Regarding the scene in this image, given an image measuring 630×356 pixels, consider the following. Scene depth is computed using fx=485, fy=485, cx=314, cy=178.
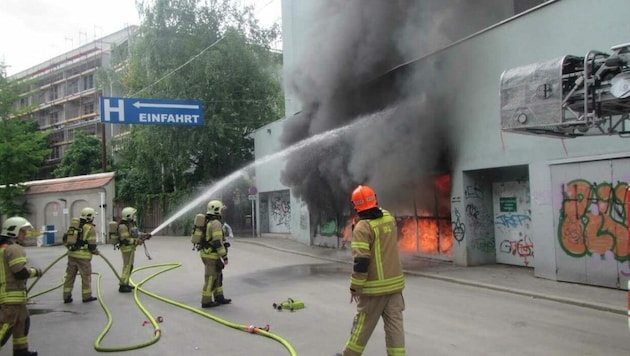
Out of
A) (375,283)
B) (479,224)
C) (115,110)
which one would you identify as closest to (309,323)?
(375,283)

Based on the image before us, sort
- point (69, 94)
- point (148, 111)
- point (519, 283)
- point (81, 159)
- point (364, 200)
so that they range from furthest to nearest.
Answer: point (69, 94), point (81, 159), point (148, 111), point (519, 283), point (364, 200)

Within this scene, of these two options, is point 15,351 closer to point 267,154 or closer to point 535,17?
point 535,17

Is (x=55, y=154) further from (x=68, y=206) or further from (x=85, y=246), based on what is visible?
(x=85, y=246)

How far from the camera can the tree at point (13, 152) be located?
79.4 feet

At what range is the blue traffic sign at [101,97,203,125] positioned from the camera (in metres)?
11.1

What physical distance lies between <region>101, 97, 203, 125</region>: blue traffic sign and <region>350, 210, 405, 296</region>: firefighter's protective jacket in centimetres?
844

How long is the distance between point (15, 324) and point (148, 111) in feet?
23.0

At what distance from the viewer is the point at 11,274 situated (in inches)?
203

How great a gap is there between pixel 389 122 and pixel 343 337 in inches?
287

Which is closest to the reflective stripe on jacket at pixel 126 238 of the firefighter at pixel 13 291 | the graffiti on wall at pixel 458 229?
the firefighter at pixel 13 291

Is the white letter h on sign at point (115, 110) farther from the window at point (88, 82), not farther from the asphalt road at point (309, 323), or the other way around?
the window at point (88, 82)

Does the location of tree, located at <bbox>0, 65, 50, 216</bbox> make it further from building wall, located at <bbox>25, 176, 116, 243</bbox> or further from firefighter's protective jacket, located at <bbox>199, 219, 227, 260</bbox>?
firefighter's protective jacket, located at <bbox>199, 219, 227, 260</bbox>

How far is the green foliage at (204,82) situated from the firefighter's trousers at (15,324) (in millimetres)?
19171

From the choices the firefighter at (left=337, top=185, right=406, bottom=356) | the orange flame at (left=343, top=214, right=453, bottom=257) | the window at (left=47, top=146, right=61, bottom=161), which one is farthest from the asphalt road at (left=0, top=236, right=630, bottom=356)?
the window at (left=47, top=146, right=61, bottom=161)
